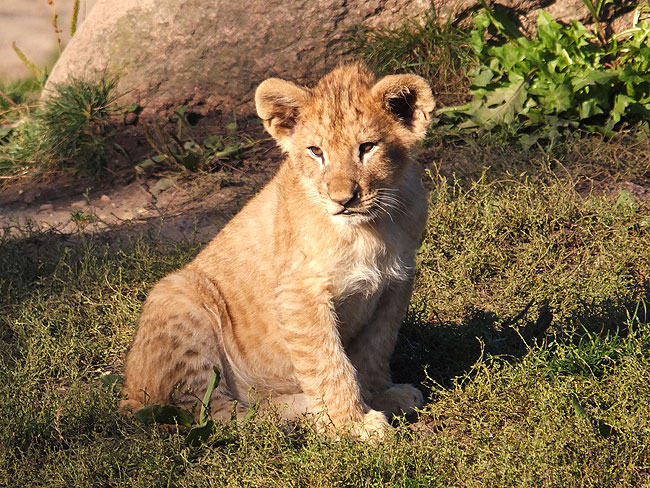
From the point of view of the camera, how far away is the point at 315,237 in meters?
4.23

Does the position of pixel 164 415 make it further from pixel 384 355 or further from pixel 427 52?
pixel 427 52

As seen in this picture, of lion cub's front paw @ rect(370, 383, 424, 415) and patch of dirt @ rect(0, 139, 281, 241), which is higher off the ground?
lion cub's front paw @ rect(370, 383, 424, 415)

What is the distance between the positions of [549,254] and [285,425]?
2.74 meters

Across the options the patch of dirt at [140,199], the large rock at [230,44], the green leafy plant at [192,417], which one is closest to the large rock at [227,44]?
the large rock at [230,44]

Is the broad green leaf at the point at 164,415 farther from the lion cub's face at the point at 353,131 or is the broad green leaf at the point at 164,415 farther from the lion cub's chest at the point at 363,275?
the lion cub's face at the point at 353,131

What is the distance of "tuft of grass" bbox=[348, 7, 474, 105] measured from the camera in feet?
27.0

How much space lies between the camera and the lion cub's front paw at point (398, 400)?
4473 millimetres

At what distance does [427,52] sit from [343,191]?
4.89 meters

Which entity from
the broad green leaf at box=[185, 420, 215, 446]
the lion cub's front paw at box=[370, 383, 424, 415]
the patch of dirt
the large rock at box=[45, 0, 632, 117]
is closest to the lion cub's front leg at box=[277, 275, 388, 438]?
the lion cub's front paw at box=[370, 383, 424, 415]

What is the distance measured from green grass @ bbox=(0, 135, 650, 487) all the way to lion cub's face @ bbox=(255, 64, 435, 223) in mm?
1151

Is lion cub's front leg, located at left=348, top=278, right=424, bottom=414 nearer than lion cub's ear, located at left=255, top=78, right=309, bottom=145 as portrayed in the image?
No

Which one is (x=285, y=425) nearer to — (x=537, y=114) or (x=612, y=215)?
(x=612, y=215)

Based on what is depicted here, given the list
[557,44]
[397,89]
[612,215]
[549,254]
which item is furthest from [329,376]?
[557,44]

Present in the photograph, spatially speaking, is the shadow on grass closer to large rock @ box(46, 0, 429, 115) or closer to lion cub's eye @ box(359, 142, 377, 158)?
lion cub's eye @ box(359, 142, 377, 158)
